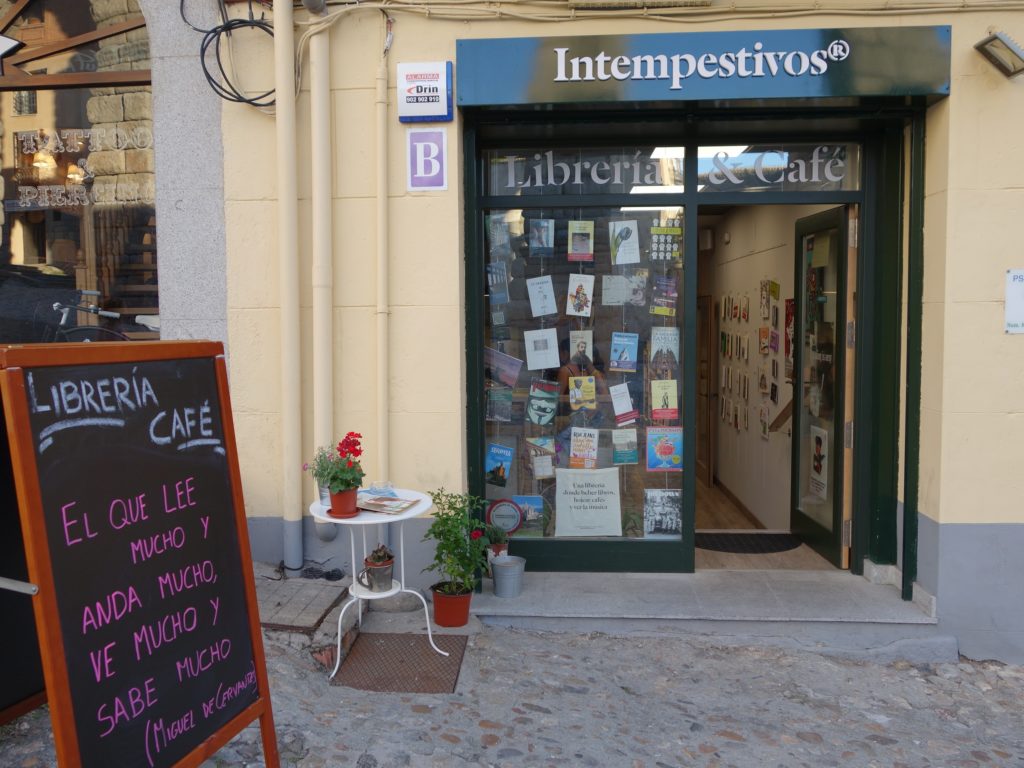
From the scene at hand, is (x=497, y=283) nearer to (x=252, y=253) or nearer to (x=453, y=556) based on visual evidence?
(x=252, y=253)

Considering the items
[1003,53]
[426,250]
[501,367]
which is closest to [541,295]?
[501,367]

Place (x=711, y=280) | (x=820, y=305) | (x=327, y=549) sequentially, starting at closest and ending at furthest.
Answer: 1. (x=327, y=549)
2. (x=820, y=305)
3. (x=711, y=280)

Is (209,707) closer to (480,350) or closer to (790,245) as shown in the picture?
(480,350)

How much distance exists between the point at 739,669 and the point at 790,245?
11.8 feet

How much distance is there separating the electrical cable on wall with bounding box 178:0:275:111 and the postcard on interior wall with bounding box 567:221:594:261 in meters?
1.97

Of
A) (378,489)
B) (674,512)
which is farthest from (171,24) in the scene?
(674,512)

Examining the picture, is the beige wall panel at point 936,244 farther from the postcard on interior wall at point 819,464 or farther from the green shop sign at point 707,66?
the postcard on interior wall at point 819,464

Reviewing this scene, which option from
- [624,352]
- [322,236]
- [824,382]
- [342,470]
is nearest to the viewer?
[342,470]

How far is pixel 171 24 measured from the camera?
4.82m

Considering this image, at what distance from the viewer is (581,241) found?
17.7ft

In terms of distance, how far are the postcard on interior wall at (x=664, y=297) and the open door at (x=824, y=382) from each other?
1109mm

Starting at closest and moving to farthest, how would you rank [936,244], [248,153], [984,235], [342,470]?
[342,470] → [984,235] → [936,244] → [248,153]

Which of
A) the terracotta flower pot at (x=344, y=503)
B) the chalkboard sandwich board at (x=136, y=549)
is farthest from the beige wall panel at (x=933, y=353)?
the chalkboard sandwich board at (x=136, y=549)

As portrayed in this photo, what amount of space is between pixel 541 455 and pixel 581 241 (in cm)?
143
